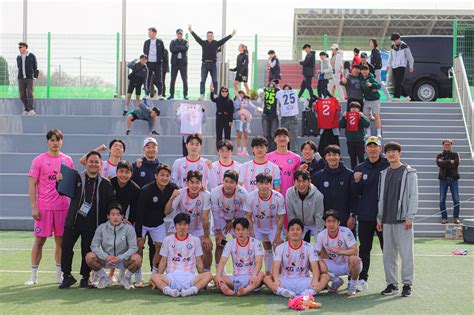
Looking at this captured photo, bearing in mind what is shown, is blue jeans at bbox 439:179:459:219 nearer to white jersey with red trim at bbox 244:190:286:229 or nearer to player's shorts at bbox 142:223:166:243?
white jersey with red trim at bbox 244:190:286:229

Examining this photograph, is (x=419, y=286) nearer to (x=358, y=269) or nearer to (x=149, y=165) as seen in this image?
(x=358, y=269)

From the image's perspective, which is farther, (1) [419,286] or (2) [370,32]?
(2) [370,32]

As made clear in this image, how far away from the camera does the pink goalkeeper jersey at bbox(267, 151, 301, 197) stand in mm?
11398

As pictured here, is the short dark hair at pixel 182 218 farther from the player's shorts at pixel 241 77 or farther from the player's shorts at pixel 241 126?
the player's shorts at pixel 241 77

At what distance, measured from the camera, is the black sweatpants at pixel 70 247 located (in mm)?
10336

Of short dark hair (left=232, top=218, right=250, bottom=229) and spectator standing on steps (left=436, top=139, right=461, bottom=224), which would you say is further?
spectator standing on steps (left=436, top=139, right=461, bottom=224)

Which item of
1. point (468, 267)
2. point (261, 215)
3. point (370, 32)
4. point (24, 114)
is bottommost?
point (468, 267)

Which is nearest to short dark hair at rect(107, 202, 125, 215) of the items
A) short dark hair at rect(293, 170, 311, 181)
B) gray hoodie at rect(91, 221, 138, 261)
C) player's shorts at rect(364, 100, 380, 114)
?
gray hoodie at rect(91, 221, 138, 261)

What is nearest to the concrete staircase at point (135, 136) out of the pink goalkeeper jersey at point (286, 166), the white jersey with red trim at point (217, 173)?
the pink goalkeeper jersey at point (286, 166)

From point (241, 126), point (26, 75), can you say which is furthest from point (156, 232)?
point (26, 75)

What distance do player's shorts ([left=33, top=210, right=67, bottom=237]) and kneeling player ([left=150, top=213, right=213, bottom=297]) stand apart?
1.39 metres

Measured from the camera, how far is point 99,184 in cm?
1038

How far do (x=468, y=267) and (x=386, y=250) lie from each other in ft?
9.03

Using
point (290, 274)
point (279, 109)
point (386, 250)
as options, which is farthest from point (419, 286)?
point (279, 109)
